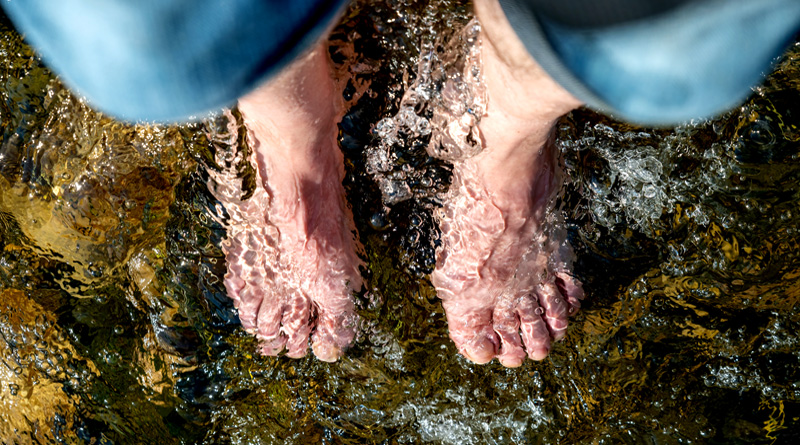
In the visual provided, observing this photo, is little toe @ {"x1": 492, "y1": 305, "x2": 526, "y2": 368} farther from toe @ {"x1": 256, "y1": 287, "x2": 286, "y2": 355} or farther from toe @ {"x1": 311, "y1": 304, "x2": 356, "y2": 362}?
toe @ {"x1": 256, "y1": 287, "x2": 286, "y2": 355}

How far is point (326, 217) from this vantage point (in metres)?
1.12

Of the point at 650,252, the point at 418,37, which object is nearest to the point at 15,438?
the point at 418,37

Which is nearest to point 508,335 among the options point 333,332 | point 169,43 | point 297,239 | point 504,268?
point 504,268

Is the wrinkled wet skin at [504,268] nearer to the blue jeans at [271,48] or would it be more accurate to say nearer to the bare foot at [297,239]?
the bare foot at [297,239]

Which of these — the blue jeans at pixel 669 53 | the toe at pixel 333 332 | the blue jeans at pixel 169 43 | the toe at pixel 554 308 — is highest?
the toe at pixel 554 308

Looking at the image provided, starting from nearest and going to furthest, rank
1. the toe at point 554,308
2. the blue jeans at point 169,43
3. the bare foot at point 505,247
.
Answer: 1. the blue jeans at point 169,43
2. the bare foot at point 505,247
3. the toe at point 554,308

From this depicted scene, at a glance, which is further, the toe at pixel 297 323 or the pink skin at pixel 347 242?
the toe at pixel 297 323

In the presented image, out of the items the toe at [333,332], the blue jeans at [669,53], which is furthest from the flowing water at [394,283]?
the blue jeans at [669,53]

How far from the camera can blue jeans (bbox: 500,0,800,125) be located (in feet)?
1.57

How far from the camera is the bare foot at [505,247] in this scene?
0.91 m

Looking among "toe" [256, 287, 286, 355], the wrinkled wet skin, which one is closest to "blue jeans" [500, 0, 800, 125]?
the wrinkled wet skin

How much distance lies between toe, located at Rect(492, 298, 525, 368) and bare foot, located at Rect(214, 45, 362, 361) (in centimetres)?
26

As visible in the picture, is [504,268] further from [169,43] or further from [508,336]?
[169,43]

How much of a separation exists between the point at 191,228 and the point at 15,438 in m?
0.61
